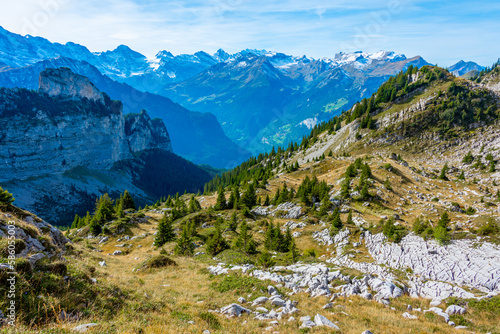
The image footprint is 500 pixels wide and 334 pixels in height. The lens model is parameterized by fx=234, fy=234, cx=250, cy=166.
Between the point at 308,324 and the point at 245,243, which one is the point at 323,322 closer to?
the point at 308,324

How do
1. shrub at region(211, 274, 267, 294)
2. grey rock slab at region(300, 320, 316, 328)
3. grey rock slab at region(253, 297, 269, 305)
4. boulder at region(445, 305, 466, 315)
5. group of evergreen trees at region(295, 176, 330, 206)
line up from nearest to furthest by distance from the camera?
grey rock slab at region(300, 320, 316, 328) < boulder at region(445, 305, 466, 315) < grey rock slab at region(253, 297, 269, 305) < shrub at region(211, 274, 267, 294) < group of evergreen trees at region(295, 176, 330, 206)

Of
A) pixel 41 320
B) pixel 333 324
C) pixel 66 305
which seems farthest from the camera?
pixel 333 324

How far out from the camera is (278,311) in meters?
16.4

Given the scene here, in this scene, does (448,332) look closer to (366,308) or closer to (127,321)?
(366,308)

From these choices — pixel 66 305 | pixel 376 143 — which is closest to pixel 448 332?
pixel 66 305

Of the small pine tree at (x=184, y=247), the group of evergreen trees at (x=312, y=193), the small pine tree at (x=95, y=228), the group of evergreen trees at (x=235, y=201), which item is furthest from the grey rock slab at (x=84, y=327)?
the small pine tree at (x=95, y=228)

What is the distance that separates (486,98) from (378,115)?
58441 mm

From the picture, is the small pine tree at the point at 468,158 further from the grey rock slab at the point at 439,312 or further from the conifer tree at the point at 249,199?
the grey rock slab at the point at 439,312

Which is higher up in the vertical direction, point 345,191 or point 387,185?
point 387,185

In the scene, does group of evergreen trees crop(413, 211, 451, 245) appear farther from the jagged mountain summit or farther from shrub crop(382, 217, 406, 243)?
shrub crop(382, 217, 406, 243)

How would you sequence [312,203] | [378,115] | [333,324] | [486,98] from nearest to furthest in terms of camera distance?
Answer: 1. [333,324]
2. [312,203]
3. [486,98]
4. [378,115]

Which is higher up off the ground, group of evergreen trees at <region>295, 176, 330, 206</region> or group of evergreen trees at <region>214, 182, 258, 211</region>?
group of evergreen trees at <region>295, 176, 330, 206</region>

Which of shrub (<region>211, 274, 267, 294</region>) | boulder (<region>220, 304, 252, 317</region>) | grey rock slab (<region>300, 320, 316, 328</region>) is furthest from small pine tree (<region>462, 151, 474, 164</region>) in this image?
boulder (<region>220, 304, 252, 317</region>)

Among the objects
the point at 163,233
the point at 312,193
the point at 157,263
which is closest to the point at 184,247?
the point at 163,233
